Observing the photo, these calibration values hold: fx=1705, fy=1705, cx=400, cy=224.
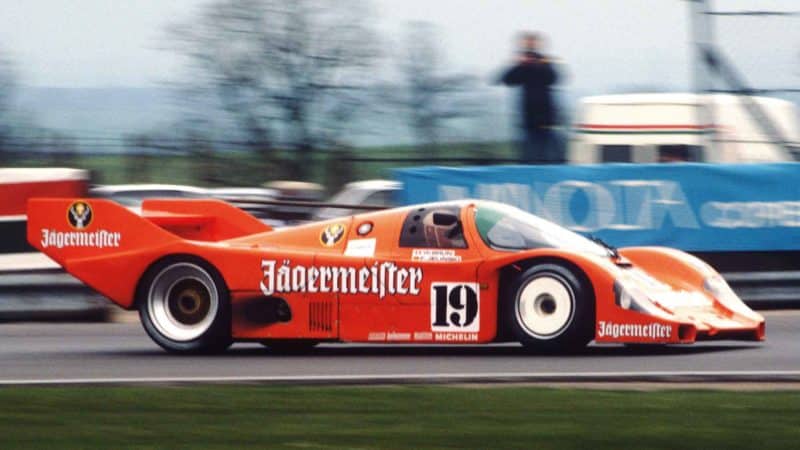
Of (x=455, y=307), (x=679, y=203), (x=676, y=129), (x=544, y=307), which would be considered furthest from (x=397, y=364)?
(x=676, y=129)

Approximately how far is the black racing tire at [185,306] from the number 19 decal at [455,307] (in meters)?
1.36

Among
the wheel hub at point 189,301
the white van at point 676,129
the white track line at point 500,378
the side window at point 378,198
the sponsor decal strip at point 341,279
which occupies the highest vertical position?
the white van at point 676,129

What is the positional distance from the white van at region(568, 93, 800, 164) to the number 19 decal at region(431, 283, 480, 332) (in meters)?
5.37

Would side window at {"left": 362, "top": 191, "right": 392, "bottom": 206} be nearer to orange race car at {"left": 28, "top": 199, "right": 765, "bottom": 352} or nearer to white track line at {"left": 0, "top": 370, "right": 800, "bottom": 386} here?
orange race car at {"left": 28, "top": 199, "right": 765, "bottom": 352}

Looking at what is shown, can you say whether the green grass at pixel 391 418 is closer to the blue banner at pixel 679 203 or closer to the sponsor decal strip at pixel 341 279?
the sponsor decal strip at pixel 341 279

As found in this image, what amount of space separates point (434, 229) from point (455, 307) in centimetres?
55

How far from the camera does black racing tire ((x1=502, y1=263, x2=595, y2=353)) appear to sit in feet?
33.4

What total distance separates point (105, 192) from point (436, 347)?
7.44 metres

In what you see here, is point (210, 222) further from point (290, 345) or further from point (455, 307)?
point (455, 307)

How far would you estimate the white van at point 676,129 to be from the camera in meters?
15.0

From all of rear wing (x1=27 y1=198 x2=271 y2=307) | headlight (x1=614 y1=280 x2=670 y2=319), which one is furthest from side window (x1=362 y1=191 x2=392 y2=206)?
headlight (x1=614 y1=280 x2=670 y2=319)

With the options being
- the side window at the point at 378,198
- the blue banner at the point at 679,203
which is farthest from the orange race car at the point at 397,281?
the side window at the point at 378,198

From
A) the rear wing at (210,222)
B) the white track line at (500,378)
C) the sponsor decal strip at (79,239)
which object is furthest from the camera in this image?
the rear wing at (210,222)

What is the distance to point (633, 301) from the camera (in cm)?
1004
